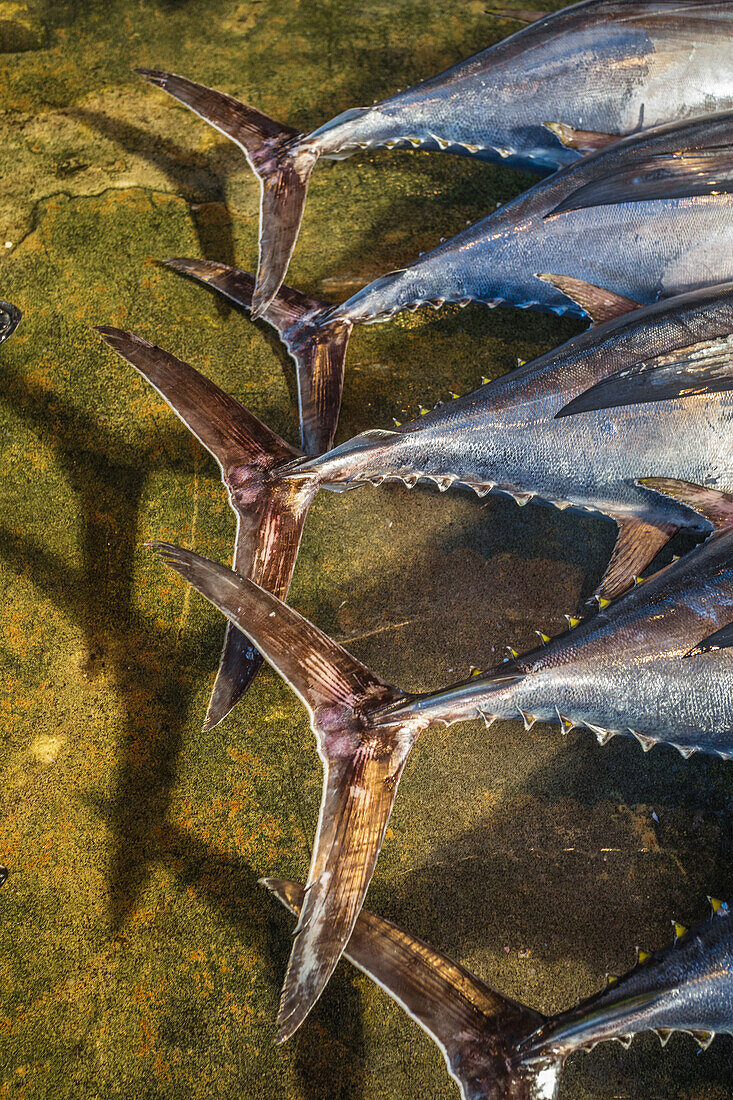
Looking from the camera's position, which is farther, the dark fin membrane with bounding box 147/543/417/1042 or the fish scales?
the fish scales

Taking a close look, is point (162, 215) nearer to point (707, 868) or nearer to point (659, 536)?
point (659, 536)

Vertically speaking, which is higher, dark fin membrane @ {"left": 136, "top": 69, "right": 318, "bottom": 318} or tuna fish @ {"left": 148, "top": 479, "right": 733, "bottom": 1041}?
dark fin membrane @ {"left": 136, "top": 69, "right": 318, "bottom": 318}

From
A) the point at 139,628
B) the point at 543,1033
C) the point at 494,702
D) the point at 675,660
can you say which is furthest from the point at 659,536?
the point at 139,628

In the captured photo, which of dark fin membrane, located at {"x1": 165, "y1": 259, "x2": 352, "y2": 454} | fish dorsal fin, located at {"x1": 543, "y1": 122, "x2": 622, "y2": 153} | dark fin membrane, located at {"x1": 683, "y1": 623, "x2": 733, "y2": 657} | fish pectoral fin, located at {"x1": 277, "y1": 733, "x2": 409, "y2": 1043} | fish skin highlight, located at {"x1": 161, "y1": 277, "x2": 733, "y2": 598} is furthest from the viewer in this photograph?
fish dorsal fin, located at {"x1": 543, "y1": 122, "x2": 622, "y2": 153}

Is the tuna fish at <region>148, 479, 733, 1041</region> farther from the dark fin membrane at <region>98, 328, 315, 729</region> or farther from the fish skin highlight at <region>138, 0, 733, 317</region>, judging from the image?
the fish skin highlight at <region>138, 0, 733, 317</region>

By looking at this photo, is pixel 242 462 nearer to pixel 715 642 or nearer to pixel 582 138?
pixel 715 642

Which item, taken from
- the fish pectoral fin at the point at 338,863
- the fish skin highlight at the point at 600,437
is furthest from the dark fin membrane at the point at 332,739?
the fish skin highlight at the point at 600,437

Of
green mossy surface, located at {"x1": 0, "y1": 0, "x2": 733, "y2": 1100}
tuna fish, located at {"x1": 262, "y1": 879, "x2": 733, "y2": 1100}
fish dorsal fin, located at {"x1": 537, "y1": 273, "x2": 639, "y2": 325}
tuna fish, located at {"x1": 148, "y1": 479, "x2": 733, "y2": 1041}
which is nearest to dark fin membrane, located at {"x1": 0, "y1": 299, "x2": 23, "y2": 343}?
green mossy surface, located at {"x1": 0, "y1": 0, "x2": 733, "y2": 1100}
